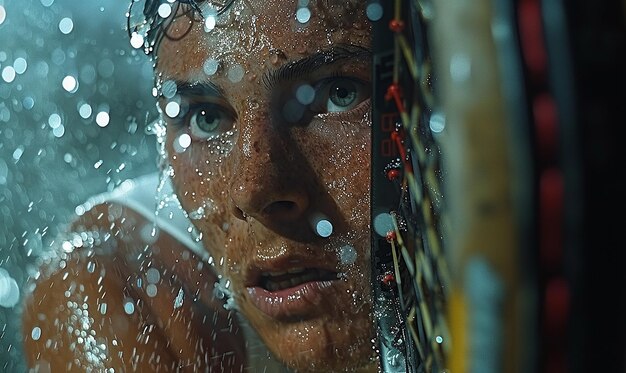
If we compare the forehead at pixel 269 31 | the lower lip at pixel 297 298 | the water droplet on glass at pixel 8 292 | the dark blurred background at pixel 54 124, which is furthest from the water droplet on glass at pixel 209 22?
the water droplet on glass at pixel 8 292

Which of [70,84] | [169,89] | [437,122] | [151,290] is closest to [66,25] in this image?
[70,84]

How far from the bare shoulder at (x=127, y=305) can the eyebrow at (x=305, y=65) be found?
A: 7.4 inches

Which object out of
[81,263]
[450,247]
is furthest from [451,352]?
[81,263]

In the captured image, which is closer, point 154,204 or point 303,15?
point 303,15

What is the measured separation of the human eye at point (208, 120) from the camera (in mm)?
596

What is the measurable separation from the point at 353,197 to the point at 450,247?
27 cm

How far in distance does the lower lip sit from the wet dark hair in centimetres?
23

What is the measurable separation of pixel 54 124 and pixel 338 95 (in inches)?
12.8

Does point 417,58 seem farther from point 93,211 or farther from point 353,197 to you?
point 93,211

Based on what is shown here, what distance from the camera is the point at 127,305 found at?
0.70 m

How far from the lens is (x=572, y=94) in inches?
10.8

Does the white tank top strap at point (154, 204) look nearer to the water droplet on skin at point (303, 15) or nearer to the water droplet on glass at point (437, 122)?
the water droplet on skin at point (303, 15)

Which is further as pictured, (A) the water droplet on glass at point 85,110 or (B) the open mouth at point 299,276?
(A) the water droplet on glass at point 85,110

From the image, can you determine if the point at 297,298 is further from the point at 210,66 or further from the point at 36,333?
the point at 36,333
